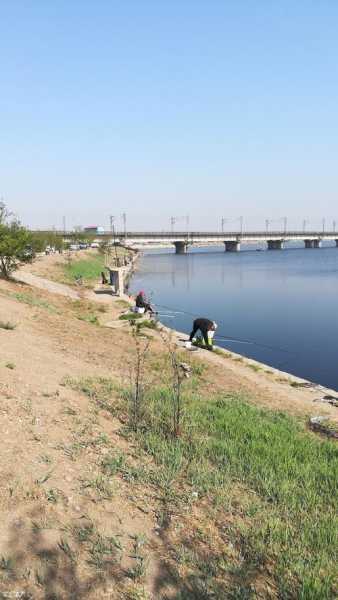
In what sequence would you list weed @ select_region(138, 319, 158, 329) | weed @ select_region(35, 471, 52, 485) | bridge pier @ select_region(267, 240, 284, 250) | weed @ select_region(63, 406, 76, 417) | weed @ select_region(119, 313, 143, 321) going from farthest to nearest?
bridge pier @ select_region(267, 240, 284, 250)
weed @ select_region(119, 313, 143, 321)
weed @ select_region(138, 319, 158, 329)
weed @ select_region(63, 406, 76, 417)
weed @ select_region(35, 471, 52, 485)

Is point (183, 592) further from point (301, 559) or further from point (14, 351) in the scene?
point (14, 351)

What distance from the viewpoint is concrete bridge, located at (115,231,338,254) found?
134875 millimetres

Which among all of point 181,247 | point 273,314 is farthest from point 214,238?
point 273,314

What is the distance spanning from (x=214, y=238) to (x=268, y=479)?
473 feet

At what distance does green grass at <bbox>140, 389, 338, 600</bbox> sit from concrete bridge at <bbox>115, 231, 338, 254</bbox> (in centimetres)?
12600

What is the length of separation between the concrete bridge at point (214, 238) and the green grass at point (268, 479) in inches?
4961

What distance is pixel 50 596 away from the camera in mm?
3643

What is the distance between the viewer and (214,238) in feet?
483

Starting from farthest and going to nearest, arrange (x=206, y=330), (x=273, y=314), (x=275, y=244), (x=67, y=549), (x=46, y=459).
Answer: (x=275, y=244)
(x=273, y=314)
(x=206, y=330)
(x=46, y=459)
(x=67, y=549)

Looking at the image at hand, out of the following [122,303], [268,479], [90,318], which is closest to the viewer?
[268,479]

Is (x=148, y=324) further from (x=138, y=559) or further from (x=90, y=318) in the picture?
(x=138, y=559)

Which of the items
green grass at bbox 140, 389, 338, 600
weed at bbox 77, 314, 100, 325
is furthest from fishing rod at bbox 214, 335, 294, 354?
green grass at bbox 140, 389, 338, 600

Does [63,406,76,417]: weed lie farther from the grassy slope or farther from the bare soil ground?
the grassy slope

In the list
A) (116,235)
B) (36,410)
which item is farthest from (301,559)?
(116,235)
